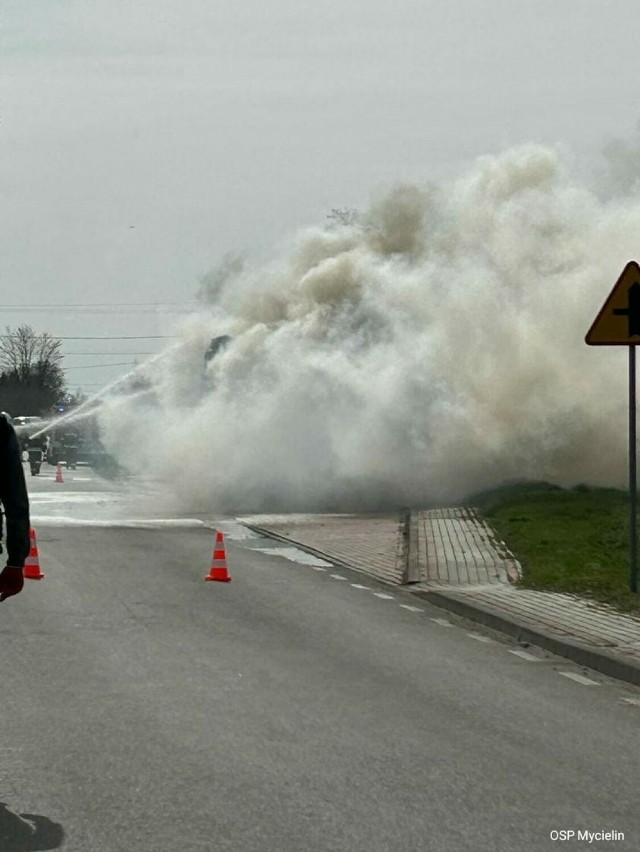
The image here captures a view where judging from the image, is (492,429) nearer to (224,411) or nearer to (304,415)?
(304,415)

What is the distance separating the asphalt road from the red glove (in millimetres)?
874

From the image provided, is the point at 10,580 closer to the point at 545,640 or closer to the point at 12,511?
the point at 12,511

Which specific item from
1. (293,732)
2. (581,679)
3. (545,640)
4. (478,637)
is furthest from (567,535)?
(293,732)

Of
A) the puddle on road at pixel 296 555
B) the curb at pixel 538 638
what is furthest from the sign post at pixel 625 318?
the puddle on road at pixel 296 555

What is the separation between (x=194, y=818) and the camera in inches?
224

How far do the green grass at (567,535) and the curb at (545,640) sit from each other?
1.19m

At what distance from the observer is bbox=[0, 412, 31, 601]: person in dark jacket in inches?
231

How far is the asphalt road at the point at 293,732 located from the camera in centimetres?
564

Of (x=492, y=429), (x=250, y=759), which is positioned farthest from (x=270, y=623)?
(x=492, y=429)

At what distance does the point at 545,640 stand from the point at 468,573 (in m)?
4.83

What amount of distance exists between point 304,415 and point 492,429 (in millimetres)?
3968

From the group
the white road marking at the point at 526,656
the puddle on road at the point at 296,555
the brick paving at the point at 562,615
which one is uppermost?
the puddle on road at the point at 296,555

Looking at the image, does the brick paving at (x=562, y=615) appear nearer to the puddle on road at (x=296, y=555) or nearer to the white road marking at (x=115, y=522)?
the puddle on road at (x=296, y=555)

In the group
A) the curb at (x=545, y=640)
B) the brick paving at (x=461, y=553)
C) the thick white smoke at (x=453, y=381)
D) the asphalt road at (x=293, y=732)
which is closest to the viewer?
the asphalt road at (x=293, y=732)
